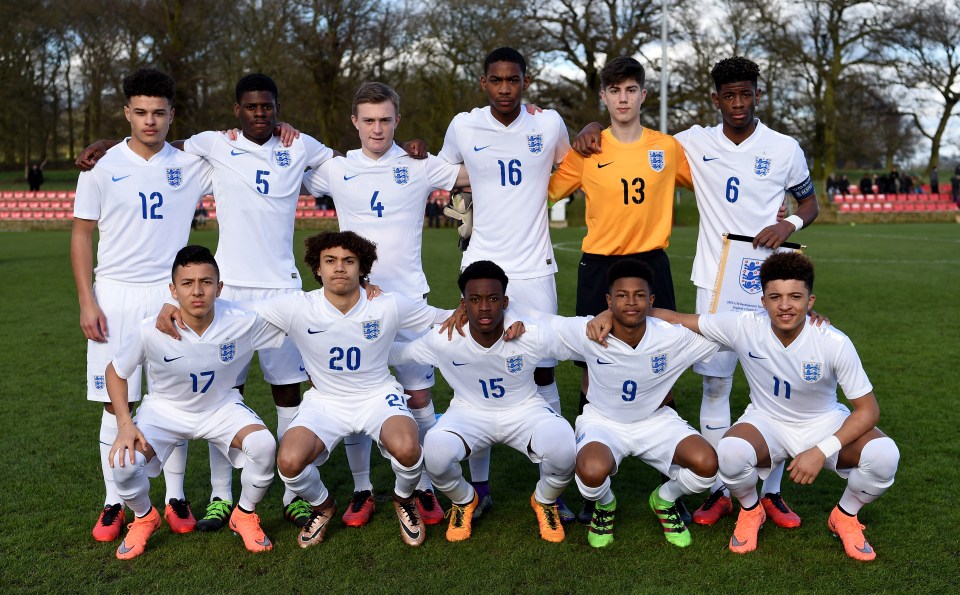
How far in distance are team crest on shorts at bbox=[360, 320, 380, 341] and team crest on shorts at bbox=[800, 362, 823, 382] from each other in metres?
2.14

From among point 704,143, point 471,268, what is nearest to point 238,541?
point 471,268

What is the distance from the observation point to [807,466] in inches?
155

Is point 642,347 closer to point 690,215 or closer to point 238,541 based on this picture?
point 238,541

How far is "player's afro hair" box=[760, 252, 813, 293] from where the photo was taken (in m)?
4.13

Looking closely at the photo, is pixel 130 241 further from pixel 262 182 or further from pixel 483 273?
pixel 483 273

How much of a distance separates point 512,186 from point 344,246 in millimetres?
1044

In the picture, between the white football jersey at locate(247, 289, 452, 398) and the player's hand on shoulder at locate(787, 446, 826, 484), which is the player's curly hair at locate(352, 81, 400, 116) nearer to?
the white football jersey at locate(247, 289, 452, 398)

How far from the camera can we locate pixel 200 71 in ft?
116

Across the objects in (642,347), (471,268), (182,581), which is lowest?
(182,581)

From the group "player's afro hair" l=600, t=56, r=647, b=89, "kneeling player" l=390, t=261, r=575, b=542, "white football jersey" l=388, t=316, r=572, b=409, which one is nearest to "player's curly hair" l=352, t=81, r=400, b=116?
"kneeling player" l=390, t=261, r=575, b=542

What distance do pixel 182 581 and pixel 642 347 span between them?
7.85 ft

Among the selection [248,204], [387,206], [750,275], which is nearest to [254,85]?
[248,204]

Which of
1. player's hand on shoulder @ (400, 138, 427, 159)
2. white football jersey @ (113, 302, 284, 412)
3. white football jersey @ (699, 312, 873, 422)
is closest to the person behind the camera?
white football jersey @ (699, 312, 873, 422)

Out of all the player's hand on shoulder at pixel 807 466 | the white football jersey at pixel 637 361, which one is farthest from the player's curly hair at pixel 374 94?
the player's hand on shoulder at pixel 807 466
